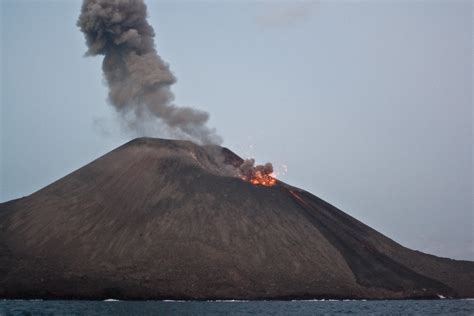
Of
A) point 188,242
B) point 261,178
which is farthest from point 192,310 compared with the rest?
point 261,178

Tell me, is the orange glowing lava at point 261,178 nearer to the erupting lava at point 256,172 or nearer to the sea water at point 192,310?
the erupting lava at point 256,172

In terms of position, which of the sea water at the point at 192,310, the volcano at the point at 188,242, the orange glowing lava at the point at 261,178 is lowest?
the sea water at the point at 192,310

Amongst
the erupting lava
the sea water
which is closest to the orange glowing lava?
the erupting lava

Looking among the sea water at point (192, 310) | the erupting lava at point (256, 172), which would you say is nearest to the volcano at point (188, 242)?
the erupting lava at point (256, 172)

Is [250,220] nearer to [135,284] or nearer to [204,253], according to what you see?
[204,253]

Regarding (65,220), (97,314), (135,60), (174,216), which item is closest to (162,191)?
(174,216)

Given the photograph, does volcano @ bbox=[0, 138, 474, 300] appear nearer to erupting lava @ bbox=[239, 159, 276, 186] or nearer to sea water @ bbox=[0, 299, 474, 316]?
Result: erupting lava @ bbox=[239, 159, 276, 186]
